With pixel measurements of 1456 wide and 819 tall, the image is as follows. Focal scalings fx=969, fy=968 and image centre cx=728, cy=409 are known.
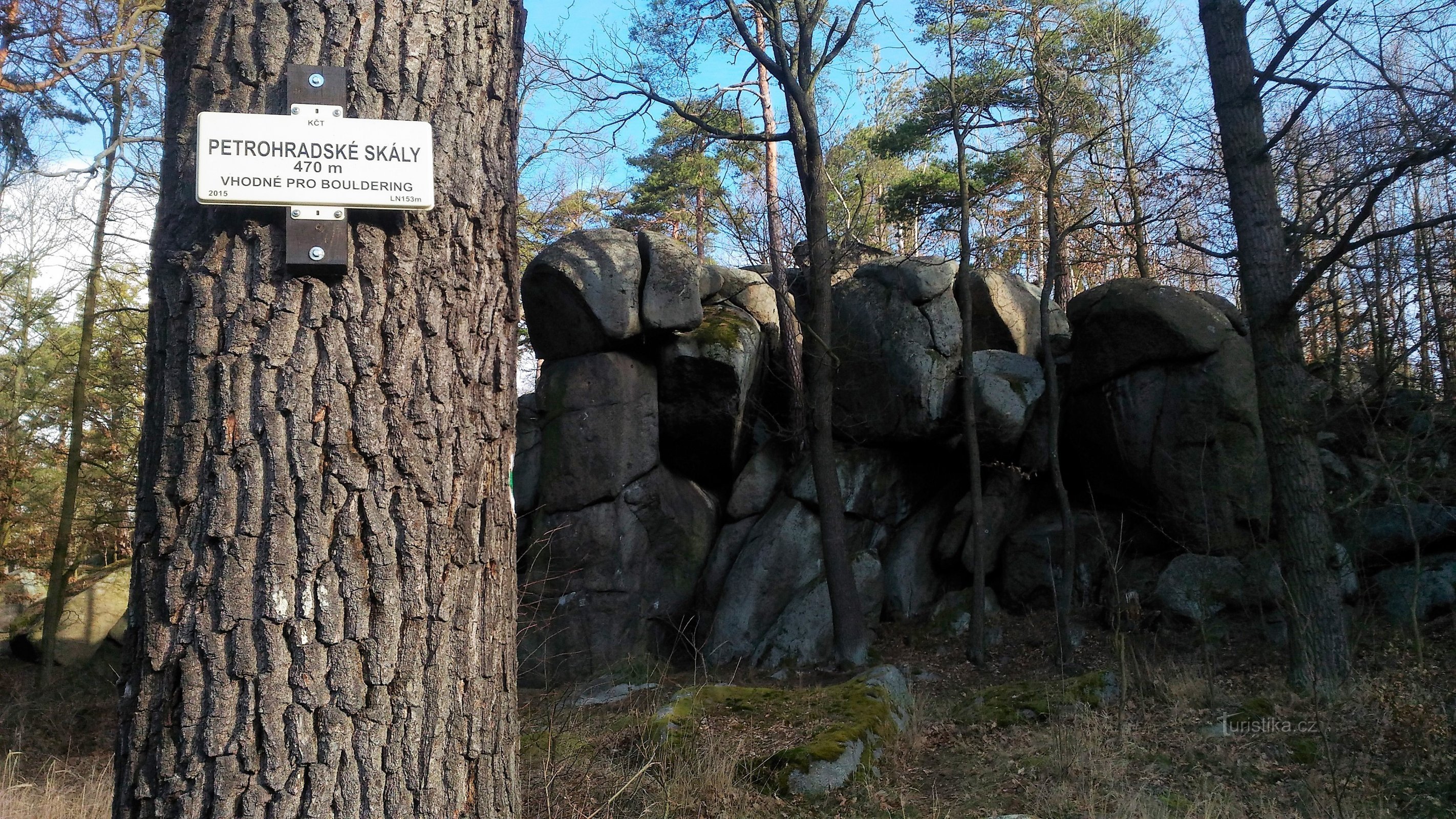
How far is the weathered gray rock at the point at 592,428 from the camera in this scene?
13703mm

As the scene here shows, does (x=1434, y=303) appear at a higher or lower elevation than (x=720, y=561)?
higher

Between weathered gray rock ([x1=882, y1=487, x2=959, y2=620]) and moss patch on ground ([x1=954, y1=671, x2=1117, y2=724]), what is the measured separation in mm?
5606

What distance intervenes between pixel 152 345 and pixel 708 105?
554 inches

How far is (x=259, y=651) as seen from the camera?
1.78 metres

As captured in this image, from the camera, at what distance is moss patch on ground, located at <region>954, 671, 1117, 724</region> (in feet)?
24.4

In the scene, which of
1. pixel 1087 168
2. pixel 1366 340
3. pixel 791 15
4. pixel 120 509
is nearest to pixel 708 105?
pixel 791 15

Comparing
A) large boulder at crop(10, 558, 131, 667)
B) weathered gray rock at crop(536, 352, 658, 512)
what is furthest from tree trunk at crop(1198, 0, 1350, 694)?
large boulder at crop(10, 558, 131, 667)

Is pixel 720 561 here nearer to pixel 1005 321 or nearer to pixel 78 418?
pixel 1005 321

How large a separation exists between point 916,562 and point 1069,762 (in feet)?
30.0

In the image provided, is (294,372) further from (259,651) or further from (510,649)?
(510,649)

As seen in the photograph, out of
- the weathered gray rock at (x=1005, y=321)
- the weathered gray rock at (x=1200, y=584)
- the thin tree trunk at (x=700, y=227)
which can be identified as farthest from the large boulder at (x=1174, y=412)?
the thin tree trunk at (x=700, y=227)

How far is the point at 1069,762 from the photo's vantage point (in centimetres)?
548

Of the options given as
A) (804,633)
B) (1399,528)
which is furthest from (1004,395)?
(1399,528)

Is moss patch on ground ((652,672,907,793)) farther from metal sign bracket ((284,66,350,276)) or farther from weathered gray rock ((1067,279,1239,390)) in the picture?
weathered gray rock ((1067,279,1239,390))
